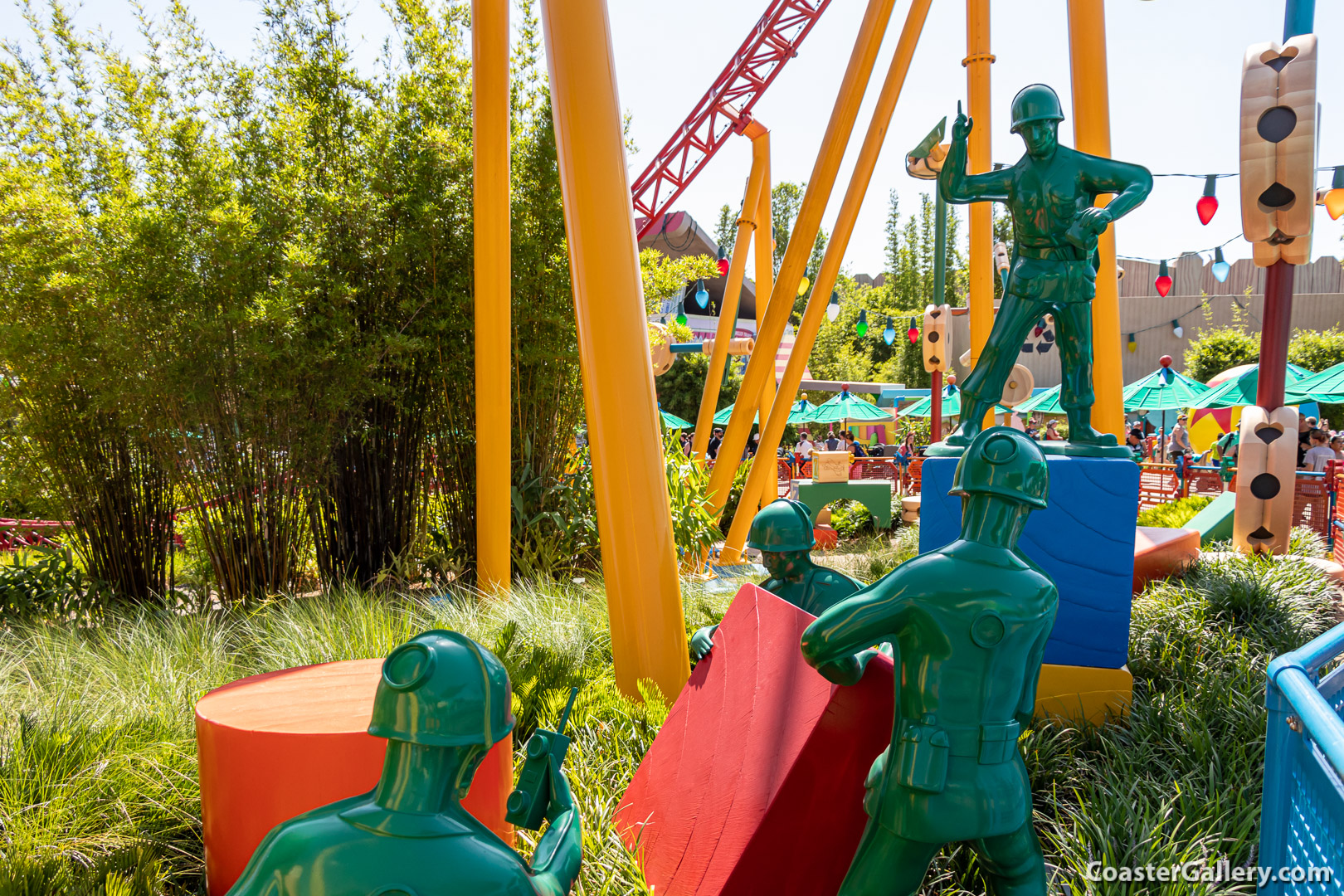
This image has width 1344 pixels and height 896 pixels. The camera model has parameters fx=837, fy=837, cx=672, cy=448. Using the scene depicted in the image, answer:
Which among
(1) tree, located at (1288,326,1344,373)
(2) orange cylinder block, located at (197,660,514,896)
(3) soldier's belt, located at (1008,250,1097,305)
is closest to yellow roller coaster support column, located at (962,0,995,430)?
(3) soldier's belt, located at (1008,250,1097,305)

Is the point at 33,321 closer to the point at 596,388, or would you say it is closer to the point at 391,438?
the point at 391,438

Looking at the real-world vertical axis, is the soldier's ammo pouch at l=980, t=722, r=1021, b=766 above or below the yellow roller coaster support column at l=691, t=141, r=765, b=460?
below

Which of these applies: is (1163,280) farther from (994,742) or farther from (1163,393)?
(994,742)

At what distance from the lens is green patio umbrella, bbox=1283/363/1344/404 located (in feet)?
48.0

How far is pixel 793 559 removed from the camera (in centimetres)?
264

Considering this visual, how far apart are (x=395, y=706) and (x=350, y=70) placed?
245 inches

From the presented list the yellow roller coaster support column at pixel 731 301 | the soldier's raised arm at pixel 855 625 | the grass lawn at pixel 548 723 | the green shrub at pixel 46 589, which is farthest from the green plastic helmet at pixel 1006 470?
the yellow roller coaster support column at pixel 731 301

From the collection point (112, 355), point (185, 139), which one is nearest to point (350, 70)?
point (185, 139)

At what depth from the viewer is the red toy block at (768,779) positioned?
1934 millimetres

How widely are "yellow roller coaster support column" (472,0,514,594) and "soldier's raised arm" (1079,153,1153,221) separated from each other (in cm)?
324

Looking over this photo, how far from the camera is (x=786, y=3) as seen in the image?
49.5 feet

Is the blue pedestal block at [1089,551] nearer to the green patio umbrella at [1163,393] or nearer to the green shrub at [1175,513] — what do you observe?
the green shrub at [1175,513]

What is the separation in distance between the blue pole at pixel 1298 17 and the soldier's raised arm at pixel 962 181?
18.1 ft

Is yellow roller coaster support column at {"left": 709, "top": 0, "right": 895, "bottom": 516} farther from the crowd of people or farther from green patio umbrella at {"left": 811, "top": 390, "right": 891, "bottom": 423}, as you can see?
green patio umbrella at {"left": 811, "top": 390, "right": 891, "bottom": 423}
